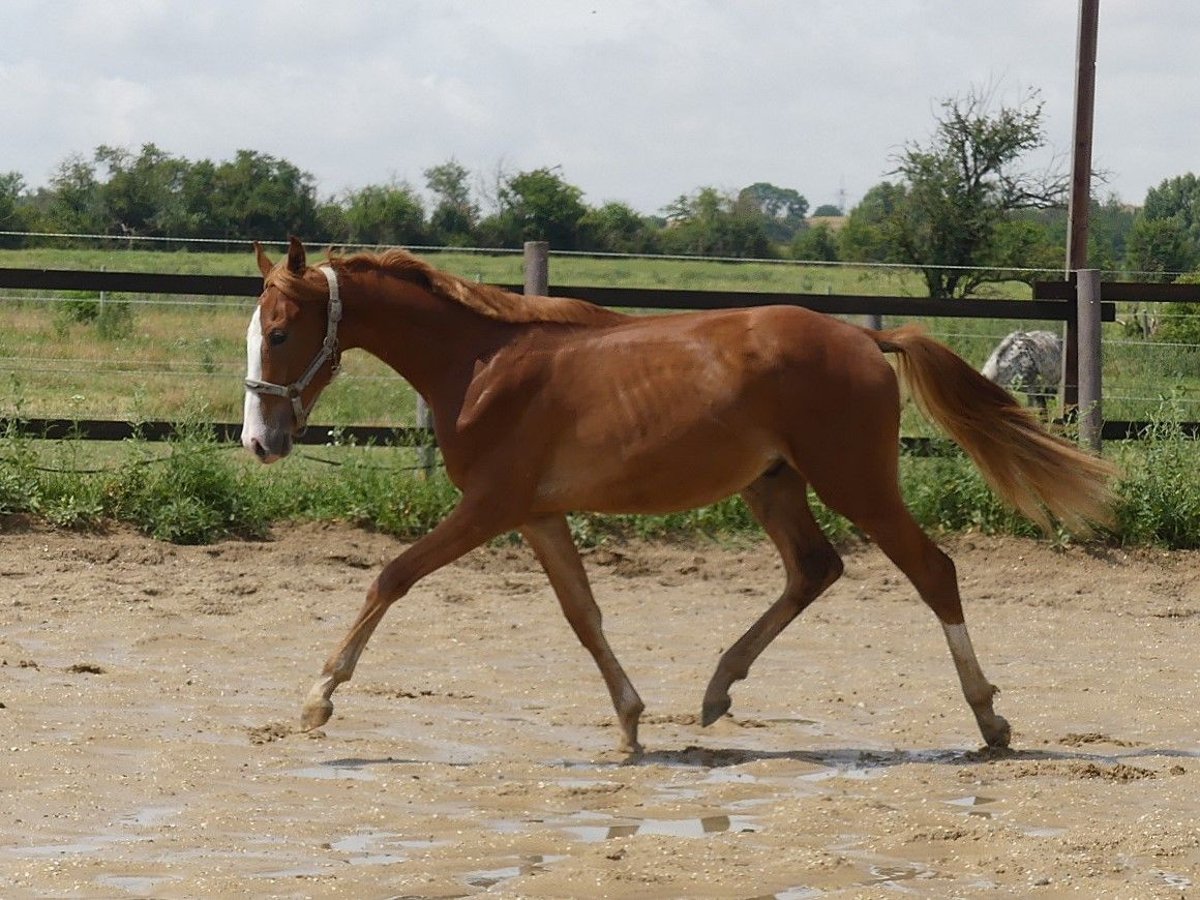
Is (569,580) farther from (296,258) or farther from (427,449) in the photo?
Answer: (427,449)

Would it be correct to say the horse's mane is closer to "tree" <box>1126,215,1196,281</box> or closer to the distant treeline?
the distant treeline

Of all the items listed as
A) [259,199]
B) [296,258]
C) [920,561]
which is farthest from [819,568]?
[259,199]

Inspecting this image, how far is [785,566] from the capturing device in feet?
20.3

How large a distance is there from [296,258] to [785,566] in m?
2.11

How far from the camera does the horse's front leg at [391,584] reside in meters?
5.54

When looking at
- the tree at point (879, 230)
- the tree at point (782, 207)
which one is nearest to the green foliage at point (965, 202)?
the tree at point (879, 230)

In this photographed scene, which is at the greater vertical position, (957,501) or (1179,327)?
(1179,327)

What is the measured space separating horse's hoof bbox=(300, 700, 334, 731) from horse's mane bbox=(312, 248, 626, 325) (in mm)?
1508

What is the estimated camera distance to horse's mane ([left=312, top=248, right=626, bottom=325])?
6.00m

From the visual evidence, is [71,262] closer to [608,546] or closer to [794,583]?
[608,546]

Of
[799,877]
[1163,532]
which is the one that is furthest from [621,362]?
[1163,532]

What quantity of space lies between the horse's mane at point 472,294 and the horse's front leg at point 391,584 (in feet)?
2.60

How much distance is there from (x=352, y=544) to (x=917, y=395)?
13.0 feet

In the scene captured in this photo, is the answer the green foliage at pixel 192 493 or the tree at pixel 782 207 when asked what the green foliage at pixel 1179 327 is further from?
the tree at pixel 782 207
